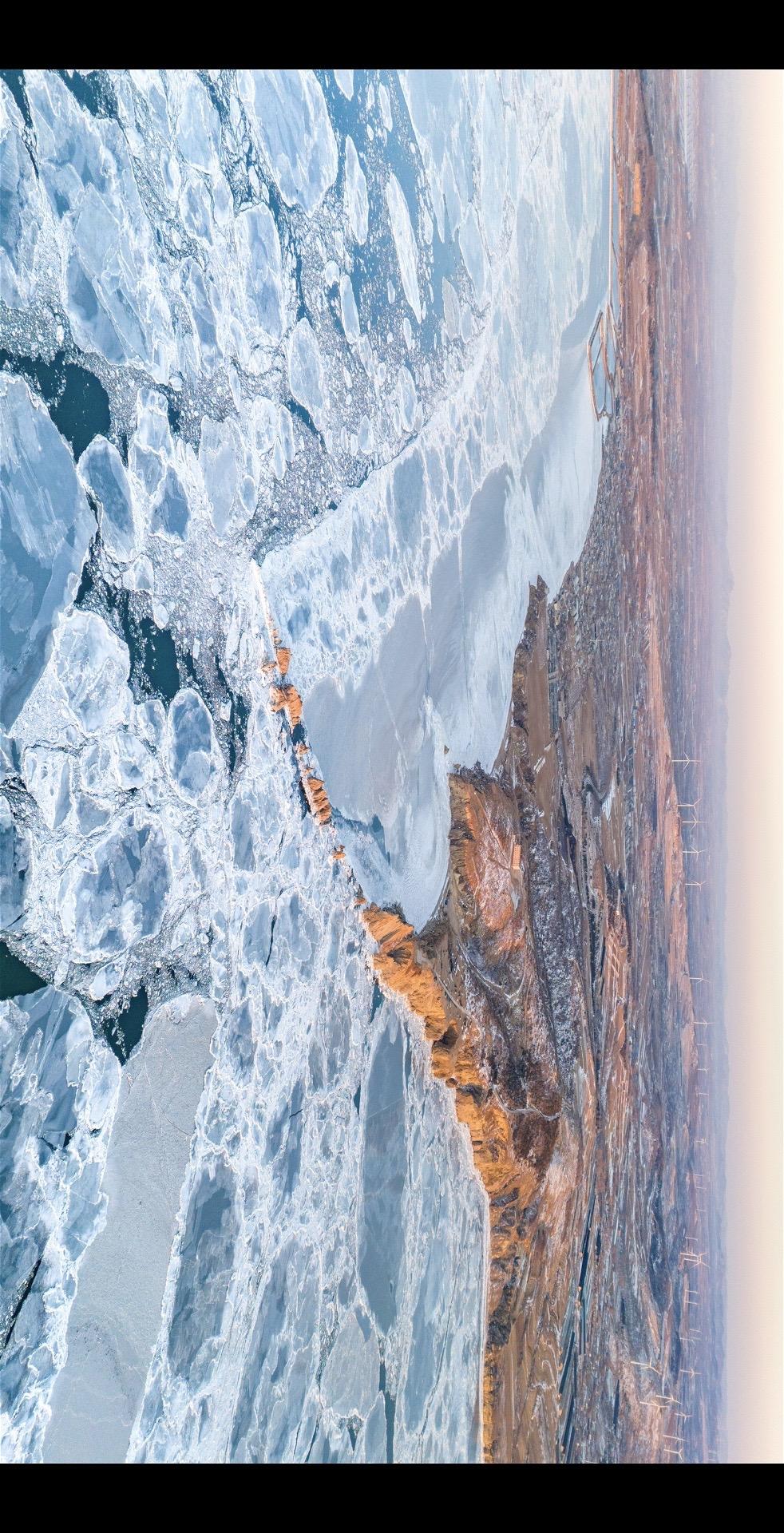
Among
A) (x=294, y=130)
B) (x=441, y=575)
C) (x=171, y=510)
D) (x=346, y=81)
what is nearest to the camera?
(x=171, y=510)

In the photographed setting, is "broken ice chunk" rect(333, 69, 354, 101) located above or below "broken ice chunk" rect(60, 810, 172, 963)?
above

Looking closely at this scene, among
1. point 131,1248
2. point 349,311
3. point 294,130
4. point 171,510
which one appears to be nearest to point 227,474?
point 171,510

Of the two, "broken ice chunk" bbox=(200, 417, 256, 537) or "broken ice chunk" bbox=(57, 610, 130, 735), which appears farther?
"broken ice chunk" bbox=(200, 417, 256, 537)

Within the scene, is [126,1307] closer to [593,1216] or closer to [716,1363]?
[593,1216]

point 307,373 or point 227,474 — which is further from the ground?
point 307,373

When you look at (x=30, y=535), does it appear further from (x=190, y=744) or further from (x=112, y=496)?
(x=190, y=744)

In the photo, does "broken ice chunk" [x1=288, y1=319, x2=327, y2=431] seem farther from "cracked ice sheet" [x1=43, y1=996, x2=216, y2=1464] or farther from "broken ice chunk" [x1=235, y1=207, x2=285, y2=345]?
"cracked ice sheet" [x1=43, y1=996, x2=216, y2=1464]

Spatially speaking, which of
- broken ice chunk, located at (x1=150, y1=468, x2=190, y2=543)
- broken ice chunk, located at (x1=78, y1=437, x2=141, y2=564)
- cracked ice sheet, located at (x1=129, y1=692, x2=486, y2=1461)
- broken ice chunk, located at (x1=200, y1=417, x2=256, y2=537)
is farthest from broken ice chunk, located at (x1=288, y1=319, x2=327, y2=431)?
cracked ice sheet, located at (x1=129, y1=692, x2=486, y2=1461)

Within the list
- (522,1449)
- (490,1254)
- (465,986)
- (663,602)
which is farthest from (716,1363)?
(663,602)

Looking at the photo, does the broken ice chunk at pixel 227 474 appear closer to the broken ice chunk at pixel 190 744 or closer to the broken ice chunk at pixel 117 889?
the broken ice chunk at pixel 190 744
